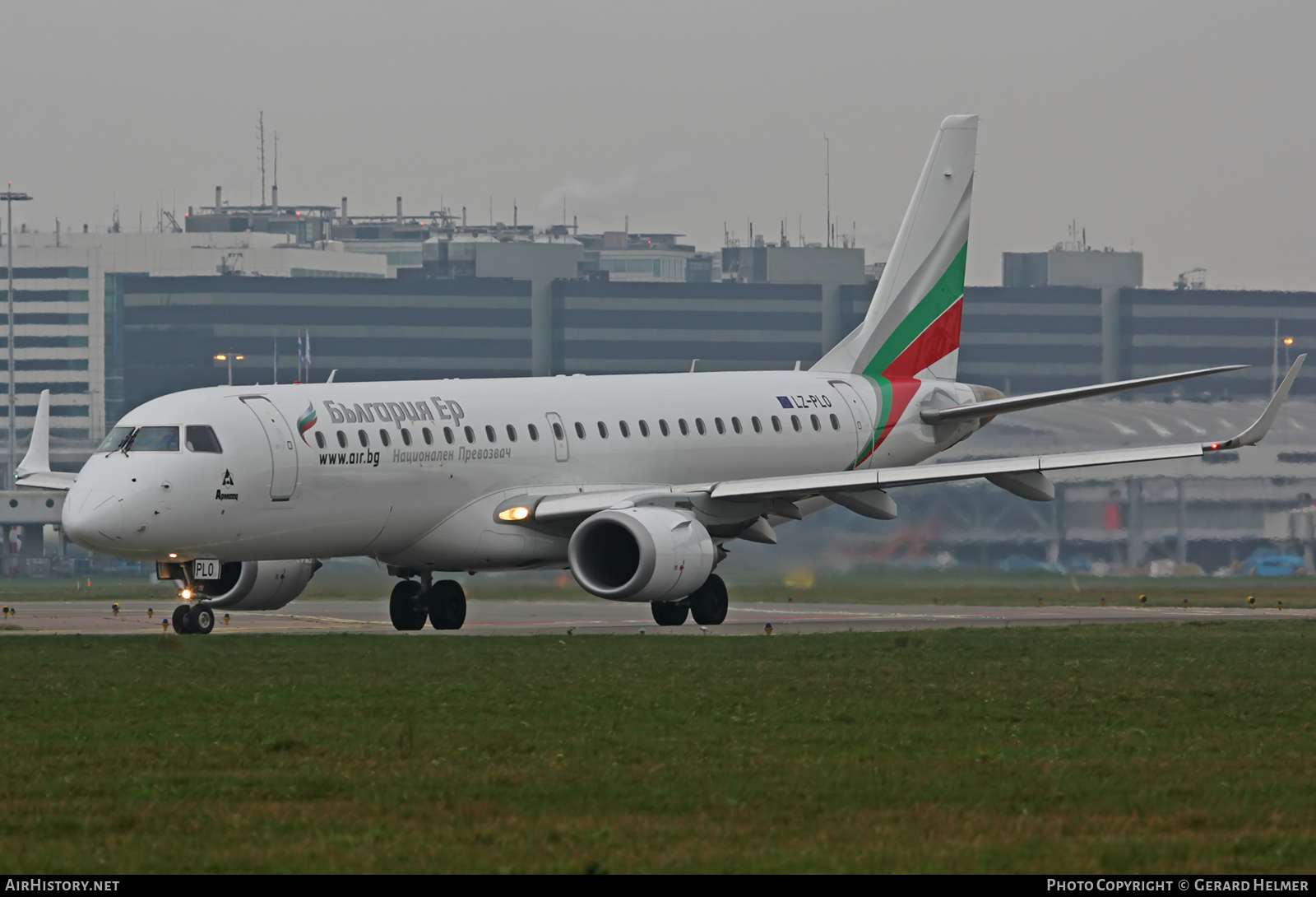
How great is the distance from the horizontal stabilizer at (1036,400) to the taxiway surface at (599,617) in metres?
3.91

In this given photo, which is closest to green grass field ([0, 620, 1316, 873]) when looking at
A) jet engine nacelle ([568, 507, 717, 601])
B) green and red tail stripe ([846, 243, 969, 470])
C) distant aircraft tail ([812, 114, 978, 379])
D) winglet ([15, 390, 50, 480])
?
jet engine nacelle ([568, 507, 717, 601])

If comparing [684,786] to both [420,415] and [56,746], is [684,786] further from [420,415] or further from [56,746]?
[420,415]

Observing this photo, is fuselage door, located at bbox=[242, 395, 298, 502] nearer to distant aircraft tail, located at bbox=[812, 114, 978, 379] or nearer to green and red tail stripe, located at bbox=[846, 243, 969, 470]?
green and red tail stripe, located at bbox=[846, 243, 969, 470]

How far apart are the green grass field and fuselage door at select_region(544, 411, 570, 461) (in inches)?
356

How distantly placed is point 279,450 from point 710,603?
910cm

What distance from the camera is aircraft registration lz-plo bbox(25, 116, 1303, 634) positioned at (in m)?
32.4

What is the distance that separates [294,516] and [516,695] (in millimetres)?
11341

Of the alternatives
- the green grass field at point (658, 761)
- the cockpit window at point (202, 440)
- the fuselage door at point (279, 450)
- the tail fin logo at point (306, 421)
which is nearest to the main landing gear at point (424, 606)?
the tail fin logo at point (306, 421)

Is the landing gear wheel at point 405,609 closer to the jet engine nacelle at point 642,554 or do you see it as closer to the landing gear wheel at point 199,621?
the jet engine nacelle at point 642,554

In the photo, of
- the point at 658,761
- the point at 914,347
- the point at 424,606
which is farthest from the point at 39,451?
the point at 658,761

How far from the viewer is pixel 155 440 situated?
32.3m

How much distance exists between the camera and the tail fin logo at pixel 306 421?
33.3m

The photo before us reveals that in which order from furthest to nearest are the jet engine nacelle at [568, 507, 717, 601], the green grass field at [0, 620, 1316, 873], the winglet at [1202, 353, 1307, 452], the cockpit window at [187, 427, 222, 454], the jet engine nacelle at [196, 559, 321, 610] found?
the jet engine nacelle at [196, 559, 321, 610], the winglet at [1202, 353, 1307, 452], the jet engine nacelle at [568, 507, 717, 601], the cockpit window at [187, 427, 222, 454], the green grass field at [0, 620, 1316, 873]
